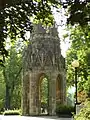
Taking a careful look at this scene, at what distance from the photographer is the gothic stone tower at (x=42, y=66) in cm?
3659

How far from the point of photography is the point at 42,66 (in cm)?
3688

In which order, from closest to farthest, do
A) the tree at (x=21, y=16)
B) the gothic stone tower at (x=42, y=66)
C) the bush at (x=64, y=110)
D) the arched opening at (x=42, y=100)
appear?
the tree at (x=21, y=16) < the bush at (x=64, y=110) < the gothic stone tower at (x=42, y=66) < the arched opening at (x=42, y=100)

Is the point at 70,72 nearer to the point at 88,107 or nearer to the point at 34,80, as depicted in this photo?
the point at 34,80

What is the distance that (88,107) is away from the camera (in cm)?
1577

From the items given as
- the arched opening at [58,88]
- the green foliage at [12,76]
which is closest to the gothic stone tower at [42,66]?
the arched opening at [58,88]

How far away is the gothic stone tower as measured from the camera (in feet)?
120

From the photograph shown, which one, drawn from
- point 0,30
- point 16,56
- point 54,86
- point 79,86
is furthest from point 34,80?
point 0,30

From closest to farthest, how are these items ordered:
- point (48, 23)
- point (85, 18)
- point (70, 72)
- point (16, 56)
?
point (85, 18)
point (48, 23)
point (70, 72)
point (16, 56)

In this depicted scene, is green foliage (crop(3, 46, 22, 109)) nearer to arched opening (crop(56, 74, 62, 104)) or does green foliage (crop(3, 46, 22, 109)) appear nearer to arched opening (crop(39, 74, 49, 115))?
arched opening (crop(39, 74, 49, 115))

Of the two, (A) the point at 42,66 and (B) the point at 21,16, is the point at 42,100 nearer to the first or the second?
(A) the point at 42,66

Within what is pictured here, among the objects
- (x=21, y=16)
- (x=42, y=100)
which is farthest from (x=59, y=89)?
(x=21, y=16)

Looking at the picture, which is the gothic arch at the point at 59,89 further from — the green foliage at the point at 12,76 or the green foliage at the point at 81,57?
the green foliage at the point at 12,76

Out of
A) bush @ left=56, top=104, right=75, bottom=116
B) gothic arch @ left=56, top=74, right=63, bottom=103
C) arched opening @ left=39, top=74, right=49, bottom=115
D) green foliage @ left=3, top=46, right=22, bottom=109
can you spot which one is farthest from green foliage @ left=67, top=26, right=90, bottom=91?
green foliage @ left=3, top=46, right=22, bottom=109

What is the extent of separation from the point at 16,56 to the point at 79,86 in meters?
23.6
